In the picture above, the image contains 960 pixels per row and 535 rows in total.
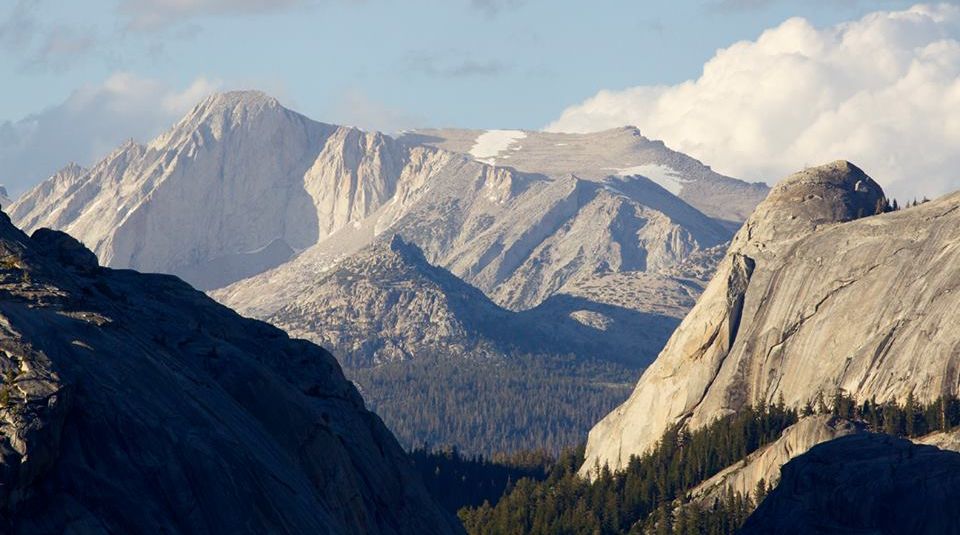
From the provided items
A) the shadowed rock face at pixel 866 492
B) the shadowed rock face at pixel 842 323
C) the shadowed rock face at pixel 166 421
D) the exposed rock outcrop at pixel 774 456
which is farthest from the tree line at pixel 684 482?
the shadowed rock face at pixel 166 421

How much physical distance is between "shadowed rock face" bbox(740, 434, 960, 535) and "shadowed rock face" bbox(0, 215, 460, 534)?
4769 centimetres

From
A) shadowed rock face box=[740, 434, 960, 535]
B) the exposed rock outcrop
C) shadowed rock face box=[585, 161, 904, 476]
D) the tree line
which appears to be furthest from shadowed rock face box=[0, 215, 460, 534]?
shadowed rock face box=[585, 161, 904, 476]

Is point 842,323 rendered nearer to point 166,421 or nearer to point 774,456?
point 774,456

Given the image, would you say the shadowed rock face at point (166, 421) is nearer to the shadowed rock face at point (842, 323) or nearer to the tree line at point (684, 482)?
the tree line at point (684, 482)

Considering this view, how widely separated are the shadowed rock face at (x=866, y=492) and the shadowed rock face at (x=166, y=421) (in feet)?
156

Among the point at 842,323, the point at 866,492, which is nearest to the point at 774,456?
the point at 866,492

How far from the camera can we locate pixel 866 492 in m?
139

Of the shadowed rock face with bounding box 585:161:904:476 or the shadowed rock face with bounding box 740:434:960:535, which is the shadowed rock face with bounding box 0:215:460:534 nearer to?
the shadowed rock face with bounding box 740:434:960:535

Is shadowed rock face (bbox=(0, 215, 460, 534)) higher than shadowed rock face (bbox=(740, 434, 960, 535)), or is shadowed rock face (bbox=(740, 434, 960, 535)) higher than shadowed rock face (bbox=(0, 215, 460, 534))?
shadowed rock face (bbox=(0, 215, 460, 534))

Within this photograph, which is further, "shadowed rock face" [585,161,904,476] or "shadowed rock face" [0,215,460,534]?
"shadowed rock face" [585,161,904,476]

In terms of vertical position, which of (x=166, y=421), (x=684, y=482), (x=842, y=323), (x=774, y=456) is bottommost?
(x=684, y=482)

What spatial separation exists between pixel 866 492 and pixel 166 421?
3173 inches

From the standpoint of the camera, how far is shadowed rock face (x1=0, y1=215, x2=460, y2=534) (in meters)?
62.7

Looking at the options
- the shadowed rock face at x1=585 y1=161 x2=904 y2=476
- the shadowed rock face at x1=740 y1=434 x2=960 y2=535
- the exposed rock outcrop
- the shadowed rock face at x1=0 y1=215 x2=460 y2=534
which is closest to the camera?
the shadowed rock face at x1=0 y1=215 x2=460 y2=534
